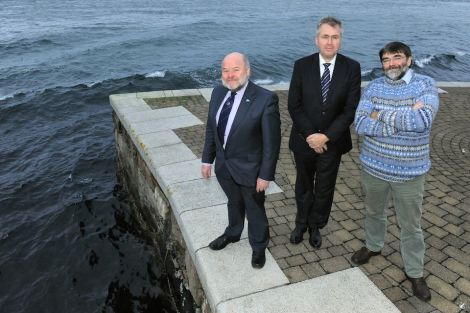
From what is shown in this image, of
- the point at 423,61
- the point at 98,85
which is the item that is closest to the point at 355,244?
the point at 98,85

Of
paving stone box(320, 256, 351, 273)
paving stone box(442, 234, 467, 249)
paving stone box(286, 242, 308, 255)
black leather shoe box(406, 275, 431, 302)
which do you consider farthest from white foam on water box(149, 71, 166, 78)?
black leather shoe box(406, 275, 431, 302)

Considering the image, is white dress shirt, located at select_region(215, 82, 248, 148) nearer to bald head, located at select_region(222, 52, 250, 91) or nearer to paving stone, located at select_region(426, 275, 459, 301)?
bald head, located at select_region(222, 52, 250, 91)

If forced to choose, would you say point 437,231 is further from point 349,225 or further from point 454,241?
point 349,225

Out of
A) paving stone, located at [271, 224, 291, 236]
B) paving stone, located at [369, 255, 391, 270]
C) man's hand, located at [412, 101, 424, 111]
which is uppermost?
man's hand, located at [412, 101, 424, 111]

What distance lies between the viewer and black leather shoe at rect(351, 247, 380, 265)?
414 cm

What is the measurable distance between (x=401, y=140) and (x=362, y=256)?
1484 millimetres

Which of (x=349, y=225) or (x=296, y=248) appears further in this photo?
(x=349, y=225)

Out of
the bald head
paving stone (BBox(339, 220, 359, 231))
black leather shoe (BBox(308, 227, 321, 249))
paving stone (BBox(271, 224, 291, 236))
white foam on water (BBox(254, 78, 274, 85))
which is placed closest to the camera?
the bald head

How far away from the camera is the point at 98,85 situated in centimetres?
1744

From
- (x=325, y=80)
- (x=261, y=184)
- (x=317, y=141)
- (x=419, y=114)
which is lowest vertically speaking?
(x=261, y=184)

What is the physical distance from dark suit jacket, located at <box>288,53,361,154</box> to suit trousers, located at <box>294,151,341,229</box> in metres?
0.12

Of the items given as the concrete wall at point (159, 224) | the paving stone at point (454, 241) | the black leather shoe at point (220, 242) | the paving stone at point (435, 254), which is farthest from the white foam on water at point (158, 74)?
the paving stone at point (435, 254)

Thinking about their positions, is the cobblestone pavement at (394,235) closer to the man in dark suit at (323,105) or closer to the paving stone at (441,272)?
the paving stone at (441,272)

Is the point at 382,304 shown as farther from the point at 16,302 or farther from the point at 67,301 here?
the point at 16,302
